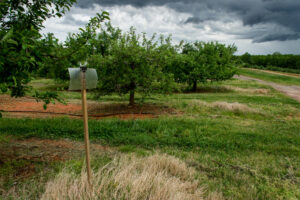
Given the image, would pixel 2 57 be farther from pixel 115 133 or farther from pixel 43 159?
pixel 115 133

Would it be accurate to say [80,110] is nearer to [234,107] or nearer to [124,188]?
[234,107]

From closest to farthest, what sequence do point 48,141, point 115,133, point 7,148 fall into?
point 7,148 < point 48,141 < point 115,133

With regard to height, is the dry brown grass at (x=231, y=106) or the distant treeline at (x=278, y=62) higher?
the distant treeline at (x=278, y=62)

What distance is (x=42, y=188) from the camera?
3322 millimetres

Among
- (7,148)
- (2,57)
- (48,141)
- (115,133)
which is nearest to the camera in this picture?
(2,57)

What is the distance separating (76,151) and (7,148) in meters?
1.61

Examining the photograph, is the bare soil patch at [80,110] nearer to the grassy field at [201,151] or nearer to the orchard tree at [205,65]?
the grassy field at [201,151]

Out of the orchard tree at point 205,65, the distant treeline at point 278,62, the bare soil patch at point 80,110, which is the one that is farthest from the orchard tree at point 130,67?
the distant treeline at point 278,62

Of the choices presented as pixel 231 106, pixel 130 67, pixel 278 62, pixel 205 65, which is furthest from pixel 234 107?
pixel 278 62

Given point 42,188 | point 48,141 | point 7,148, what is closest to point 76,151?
point 48,141

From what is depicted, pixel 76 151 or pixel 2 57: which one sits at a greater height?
pixel 2 57

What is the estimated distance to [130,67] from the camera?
32.7 ft

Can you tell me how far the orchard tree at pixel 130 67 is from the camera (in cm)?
959

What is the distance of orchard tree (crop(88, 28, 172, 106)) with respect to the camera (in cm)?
959
